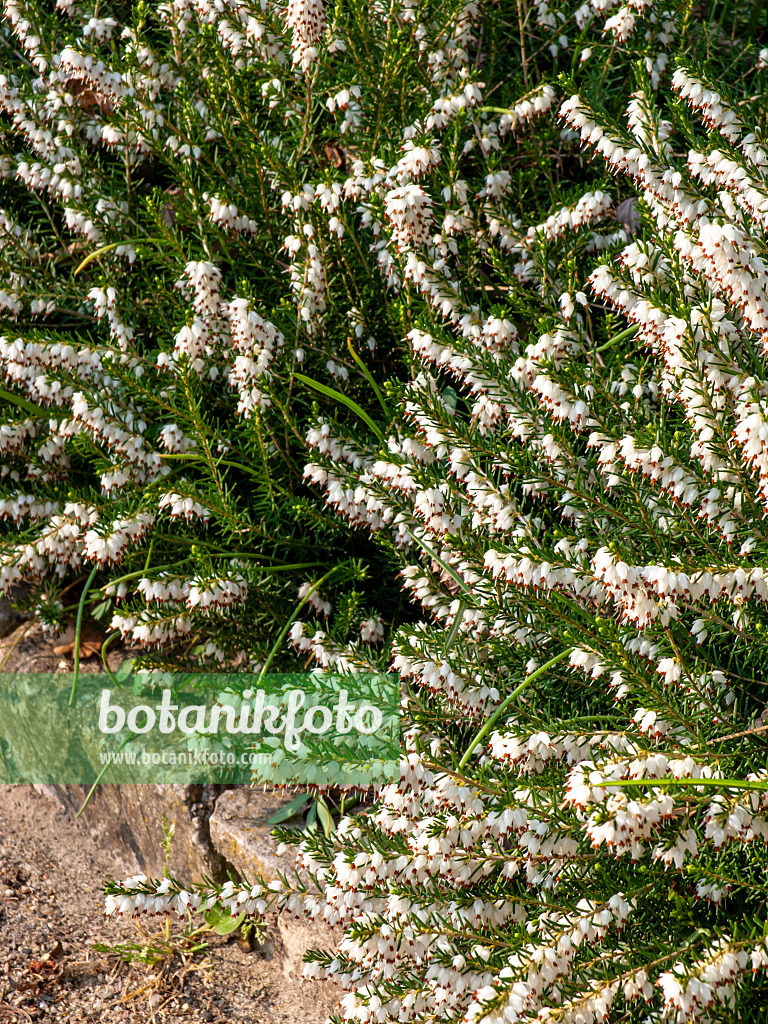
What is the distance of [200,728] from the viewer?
312 cm

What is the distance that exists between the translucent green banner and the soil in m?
0.41

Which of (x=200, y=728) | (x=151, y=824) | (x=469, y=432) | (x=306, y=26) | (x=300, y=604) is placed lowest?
(x=151, y=824)

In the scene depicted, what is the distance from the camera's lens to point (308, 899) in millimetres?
2314

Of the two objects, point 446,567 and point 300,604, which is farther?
point 300,604

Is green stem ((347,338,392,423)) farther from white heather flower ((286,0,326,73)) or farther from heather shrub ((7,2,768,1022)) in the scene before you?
white heather flower ((286,0,326,73))

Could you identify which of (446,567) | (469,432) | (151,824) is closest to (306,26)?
(469,432)

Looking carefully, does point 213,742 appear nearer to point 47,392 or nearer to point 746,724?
point 47,392

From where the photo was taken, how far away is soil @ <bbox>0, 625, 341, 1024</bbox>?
9.17 ft

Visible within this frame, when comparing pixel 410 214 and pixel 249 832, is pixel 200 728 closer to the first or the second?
pixel 249 832

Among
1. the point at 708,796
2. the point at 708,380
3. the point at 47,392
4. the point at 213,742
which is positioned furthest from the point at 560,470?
the point at 47,392

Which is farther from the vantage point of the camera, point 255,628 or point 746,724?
point 255,628

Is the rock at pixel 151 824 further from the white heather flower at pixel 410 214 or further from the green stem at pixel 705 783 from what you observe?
the white heather flower at pixel 410 214

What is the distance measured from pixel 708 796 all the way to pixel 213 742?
1888 mm

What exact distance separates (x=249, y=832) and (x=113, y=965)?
67 centimetres
